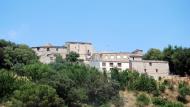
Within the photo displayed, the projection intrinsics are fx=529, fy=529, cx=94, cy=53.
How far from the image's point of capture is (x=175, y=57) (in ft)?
239

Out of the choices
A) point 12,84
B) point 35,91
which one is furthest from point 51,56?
point 35,91

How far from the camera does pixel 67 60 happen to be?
72.9 meters

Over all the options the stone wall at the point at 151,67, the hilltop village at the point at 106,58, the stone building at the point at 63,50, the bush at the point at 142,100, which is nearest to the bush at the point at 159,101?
the bush at the point at 142,100

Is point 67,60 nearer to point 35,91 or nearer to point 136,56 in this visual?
point 136,56

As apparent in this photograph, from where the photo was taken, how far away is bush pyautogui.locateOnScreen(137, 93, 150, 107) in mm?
59469

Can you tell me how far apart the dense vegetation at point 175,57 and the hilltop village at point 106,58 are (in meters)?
1.65

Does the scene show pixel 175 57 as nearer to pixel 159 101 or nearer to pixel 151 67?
pixel 151 67

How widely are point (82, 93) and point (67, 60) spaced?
69.8 ft

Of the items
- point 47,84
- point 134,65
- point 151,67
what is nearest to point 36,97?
point 47,84

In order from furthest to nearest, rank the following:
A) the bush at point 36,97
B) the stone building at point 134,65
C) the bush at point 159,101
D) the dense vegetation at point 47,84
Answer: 1. the stone building at point 134,65
2. the bush at point 159,101
3. the dense vegetation at point 47,84
4. the bush at point 36,97

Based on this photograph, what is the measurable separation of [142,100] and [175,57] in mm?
14547

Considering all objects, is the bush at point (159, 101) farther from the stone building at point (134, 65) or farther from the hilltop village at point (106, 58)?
the stone building at point (134, 65)

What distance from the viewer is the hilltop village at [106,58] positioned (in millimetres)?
71375

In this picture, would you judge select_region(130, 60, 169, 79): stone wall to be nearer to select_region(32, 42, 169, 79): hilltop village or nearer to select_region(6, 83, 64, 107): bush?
select_region(32, 42, 169, 79): hilltop village
